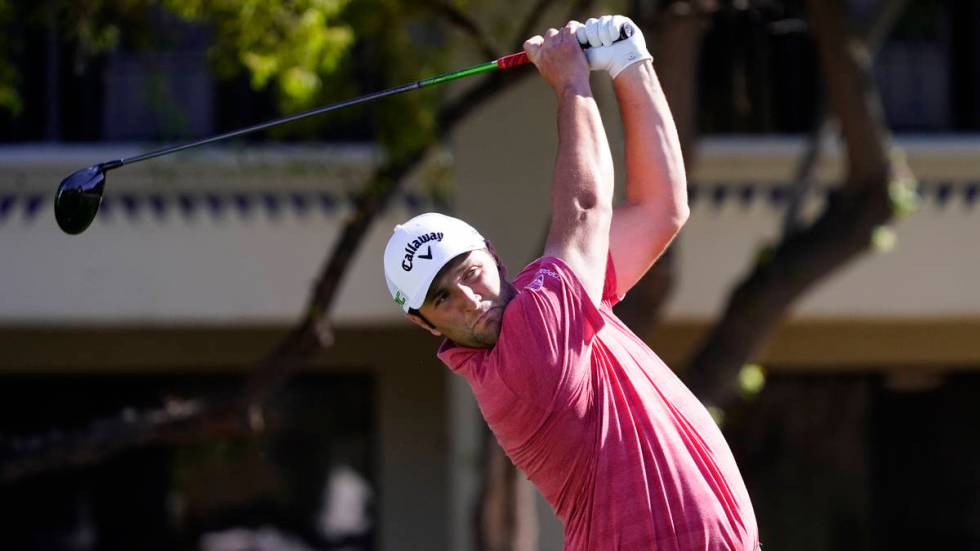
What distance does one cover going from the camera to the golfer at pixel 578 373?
11.7 ft

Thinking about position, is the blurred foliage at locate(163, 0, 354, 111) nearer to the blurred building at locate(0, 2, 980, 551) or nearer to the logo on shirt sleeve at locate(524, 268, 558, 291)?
the blurred building at locate(0, 2, 980, 551)

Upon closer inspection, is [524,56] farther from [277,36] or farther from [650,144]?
[277,36]

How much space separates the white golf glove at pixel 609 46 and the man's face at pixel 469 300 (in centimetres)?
58

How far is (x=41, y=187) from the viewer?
9.73 meters

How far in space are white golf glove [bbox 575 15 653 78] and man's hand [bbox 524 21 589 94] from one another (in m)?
0.04

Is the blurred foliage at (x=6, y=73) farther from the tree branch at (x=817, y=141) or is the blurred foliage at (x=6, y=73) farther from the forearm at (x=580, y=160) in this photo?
the forearm at (x=580, y=160)

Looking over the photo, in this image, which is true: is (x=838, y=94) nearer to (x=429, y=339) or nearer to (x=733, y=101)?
(x=733, y=101)

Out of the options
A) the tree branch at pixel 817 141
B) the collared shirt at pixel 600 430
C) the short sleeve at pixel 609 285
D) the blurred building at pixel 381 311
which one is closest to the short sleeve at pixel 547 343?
the collared shirt at pixel 600 430

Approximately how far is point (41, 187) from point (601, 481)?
6.79m

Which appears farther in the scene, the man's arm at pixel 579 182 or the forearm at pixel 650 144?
the forearm at pixel 650 144

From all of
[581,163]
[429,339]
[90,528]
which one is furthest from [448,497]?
[581,163]

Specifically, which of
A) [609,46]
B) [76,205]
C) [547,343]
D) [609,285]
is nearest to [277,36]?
[76,205]

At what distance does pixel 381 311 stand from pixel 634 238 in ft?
19.1

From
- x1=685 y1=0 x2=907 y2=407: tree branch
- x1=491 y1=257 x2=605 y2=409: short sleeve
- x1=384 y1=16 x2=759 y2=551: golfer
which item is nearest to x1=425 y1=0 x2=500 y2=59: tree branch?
x1=685 y1=0 x2=907 y2=407: tree branch
